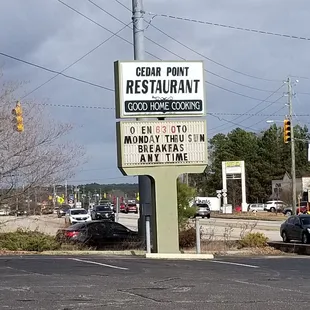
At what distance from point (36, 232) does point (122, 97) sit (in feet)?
24.7

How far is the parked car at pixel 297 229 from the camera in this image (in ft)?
108

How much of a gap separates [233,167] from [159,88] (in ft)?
230

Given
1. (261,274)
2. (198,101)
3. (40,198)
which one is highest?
(198,101)

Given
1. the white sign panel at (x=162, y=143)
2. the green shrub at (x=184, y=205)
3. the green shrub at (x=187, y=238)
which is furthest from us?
the green shrub at (x=184, y=205)

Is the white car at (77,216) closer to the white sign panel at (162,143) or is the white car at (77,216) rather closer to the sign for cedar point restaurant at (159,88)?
the white sign panel at (162,143)

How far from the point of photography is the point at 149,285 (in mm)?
13781

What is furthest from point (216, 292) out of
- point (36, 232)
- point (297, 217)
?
point (297, 217)

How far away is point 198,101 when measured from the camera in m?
24.4

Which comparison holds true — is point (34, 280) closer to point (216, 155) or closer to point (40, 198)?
point (40, 198)

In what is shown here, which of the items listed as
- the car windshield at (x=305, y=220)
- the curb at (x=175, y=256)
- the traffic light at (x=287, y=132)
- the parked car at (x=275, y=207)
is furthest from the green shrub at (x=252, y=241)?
the parked car at (x=275, y=207)

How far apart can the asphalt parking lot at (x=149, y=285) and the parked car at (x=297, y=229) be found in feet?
45.3

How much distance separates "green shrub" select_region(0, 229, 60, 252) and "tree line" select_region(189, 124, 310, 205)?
9583 cm

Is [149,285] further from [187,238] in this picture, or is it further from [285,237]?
[285,237]

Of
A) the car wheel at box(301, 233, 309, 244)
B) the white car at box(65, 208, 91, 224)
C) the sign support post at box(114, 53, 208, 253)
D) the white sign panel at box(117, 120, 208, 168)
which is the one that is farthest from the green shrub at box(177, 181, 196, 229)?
the white car at box(65, 208, 91, 224)
